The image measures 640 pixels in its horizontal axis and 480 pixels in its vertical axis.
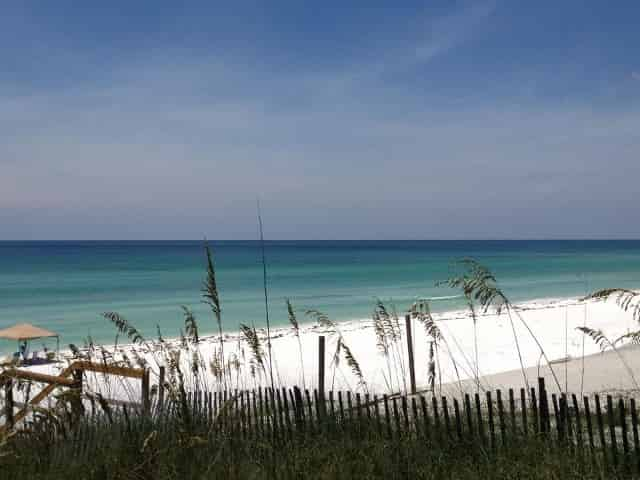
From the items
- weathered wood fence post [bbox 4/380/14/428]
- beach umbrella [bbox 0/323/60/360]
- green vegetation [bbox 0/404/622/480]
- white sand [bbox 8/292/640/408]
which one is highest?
weathered wood fence post [bbox 4/380/14/428]

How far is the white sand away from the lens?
11.8m

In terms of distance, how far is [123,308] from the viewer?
114 feet

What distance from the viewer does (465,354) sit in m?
17.3

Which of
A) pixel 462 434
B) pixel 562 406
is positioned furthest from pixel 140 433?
pixel 562 406

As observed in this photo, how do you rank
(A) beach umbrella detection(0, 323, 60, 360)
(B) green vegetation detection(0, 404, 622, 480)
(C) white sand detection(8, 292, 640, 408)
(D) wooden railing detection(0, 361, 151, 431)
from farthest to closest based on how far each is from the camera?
1. (A) beach umbrella detection(0, 323, 60, 360)
2. (C) white sand detection(8, 292, 640, 408)
3. (D) wooden railing detection(0, 361, 151, 431)
4. (B) green vegetation detection(0, 404, 622, 480)

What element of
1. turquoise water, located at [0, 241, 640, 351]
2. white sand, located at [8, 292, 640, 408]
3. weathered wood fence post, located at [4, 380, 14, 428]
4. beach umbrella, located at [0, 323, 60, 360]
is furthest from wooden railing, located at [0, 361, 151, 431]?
turquoise water, located at [0, 241, 640, 351]

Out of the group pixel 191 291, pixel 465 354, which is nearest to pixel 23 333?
pixel 465 354

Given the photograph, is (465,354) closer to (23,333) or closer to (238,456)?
(23,333)

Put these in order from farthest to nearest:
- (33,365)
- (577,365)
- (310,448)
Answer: (33,365) → (577,365) → (310,448)

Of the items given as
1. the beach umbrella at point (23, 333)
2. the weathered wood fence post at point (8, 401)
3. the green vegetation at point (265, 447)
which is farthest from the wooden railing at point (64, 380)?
the beach umbrella at point (23, 333)

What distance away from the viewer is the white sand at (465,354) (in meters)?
11.8

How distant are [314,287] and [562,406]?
44.5 meters

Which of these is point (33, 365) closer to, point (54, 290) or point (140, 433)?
point (140, 433)

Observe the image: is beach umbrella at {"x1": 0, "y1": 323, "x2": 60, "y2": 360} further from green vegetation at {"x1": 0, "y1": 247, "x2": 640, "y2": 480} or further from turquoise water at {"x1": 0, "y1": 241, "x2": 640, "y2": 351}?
green vegetation at {"x1": 0, "y1": 247, "x2": 640, "y2": 480}
